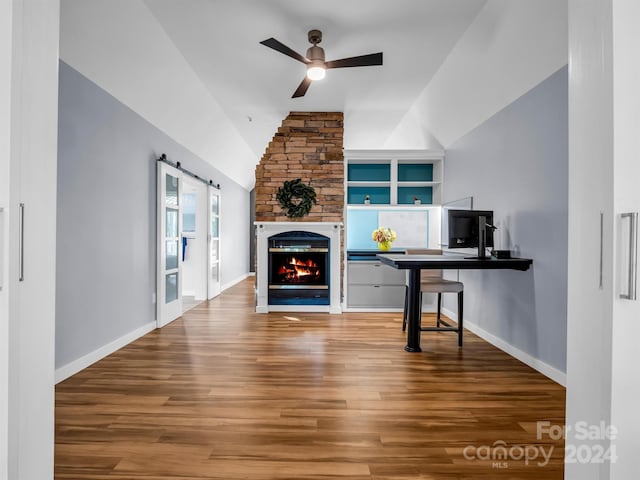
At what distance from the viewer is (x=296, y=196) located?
5.41m

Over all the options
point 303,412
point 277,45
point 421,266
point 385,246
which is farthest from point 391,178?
point 303,412

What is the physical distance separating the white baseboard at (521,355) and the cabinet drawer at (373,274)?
3.71 feet

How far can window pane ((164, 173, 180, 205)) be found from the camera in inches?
175

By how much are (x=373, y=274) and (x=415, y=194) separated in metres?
1.42

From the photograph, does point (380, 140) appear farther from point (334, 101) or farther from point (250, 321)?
point (250, 321)

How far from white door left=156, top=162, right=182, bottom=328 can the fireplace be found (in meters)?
1.25

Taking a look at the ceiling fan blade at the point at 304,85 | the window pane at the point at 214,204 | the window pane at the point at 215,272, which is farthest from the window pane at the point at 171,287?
the ceiling fan blade at the point at 304,85

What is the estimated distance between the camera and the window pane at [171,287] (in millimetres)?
4488

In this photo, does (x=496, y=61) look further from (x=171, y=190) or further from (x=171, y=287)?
(x=171, y=287)

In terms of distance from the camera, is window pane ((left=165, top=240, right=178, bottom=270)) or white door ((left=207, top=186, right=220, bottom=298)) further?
white door ((left=207, top=186, right=220, bottom=298))

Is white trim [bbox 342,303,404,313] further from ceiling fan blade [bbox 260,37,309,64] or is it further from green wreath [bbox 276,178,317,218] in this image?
ceiling fan blade [bbox 260,37,309,64]

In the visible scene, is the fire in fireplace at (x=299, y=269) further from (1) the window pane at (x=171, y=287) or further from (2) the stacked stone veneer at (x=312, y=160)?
(1) the window pane at (x=171, y=287)
